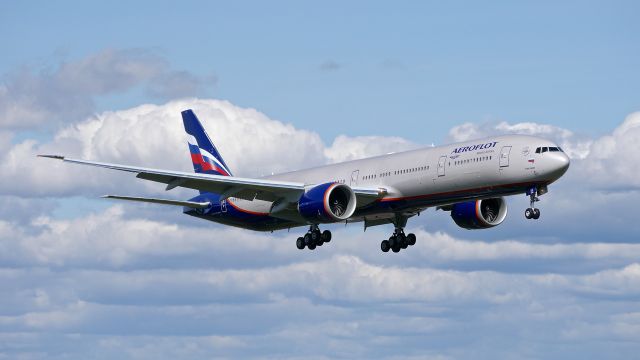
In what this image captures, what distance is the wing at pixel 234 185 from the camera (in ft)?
238

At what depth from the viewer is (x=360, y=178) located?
77750 mm

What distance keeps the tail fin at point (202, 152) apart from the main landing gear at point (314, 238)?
12.6 m

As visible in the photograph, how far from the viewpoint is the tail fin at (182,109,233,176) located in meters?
89.6

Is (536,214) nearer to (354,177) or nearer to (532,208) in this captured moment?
(532,208)

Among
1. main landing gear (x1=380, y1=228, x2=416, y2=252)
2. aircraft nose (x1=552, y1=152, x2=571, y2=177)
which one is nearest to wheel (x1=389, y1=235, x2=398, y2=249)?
main landing gear (x1=380, y1=228, x2=416, y2=252)

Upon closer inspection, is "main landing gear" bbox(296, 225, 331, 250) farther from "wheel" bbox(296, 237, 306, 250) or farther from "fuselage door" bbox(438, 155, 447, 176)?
"fuselage door" bbox(438, 155, 447, 176)

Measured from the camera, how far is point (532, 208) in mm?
68000

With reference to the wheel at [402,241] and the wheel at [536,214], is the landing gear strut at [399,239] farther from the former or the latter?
the wheel at [536,214]

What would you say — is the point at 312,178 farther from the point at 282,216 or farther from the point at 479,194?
the point at 479,194

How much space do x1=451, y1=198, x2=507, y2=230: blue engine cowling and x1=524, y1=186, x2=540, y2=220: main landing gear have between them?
9.59 meters

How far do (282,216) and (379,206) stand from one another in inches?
253

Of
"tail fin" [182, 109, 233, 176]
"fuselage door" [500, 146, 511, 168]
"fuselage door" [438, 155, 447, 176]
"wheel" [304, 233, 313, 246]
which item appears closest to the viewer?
"fuselage door" [500, 146, 511, 168]

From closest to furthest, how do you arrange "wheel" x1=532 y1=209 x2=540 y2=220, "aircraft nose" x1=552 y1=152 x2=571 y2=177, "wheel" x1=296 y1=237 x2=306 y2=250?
"wheel" x1=532 y1=209 x2=540 y2=220 → "aircraft nose" x1=552 y1=152 x2=571 y2=177 → "wheel" x1=296 y1=237 x2=306 y2=250

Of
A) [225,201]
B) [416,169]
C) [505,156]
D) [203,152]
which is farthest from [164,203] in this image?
[505,156]
